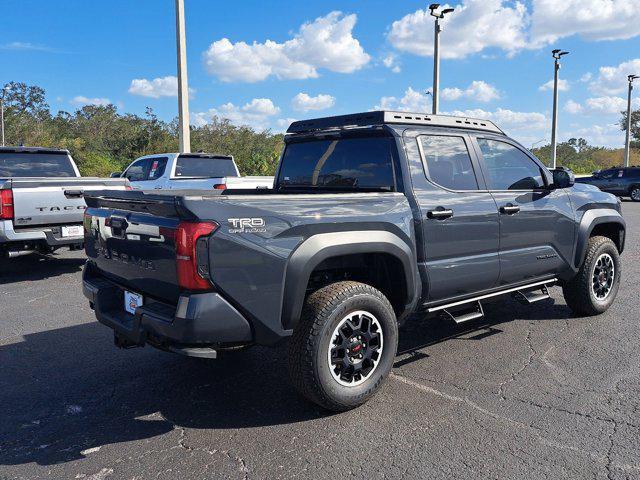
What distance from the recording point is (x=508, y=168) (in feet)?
15.9

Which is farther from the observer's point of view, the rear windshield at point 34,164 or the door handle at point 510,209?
the rear windshield at point 34,164

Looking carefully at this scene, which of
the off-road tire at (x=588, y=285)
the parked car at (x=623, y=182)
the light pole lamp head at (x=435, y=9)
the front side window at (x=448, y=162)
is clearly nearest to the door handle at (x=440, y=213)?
the front side window at (x=448, y=162)

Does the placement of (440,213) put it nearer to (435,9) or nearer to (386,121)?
(386,121)

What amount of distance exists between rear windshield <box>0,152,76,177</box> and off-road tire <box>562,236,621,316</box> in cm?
780

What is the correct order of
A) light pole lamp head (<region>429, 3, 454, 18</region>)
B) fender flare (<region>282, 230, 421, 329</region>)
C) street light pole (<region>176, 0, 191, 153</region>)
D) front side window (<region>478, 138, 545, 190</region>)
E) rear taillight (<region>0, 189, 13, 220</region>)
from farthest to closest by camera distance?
light pole lamp head (<region>429, 3, 454, 18</region>)
street light pole (<region>176, 0, 191, 153</region>)
rear taillight (<region>0, 189, 13, 220</region>)
front side window (<region>478, 138, 545, 190</region>)
fender flare (<region>282, 230, 421, 329</region>)

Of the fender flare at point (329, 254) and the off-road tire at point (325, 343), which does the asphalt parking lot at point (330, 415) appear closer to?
the off-road tire at point (325, 343)

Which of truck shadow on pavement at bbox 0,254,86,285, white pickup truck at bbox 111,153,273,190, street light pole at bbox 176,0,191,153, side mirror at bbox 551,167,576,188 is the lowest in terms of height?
truck shadow on pavement at bbox 0,254,86,285

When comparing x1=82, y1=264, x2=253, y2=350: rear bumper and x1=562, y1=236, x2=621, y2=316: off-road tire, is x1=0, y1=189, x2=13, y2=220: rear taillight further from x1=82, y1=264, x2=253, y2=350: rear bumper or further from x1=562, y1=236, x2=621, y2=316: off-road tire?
x1=562, y1=236, x2=621, y2=316: off-road tire

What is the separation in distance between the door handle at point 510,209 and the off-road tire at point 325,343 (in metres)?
1.56

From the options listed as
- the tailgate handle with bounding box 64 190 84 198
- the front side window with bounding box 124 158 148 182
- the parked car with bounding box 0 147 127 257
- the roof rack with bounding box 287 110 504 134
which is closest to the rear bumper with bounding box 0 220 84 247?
the parked car with bounding box 0 147 127 257

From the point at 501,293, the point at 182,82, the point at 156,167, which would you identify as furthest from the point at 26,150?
the point at 501,293

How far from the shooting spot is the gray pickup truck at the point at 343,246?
120 inches

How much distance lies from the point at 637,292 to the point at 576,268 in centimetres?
206

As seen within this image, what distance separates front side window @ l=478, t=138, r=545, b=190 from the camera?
4.68 metres
